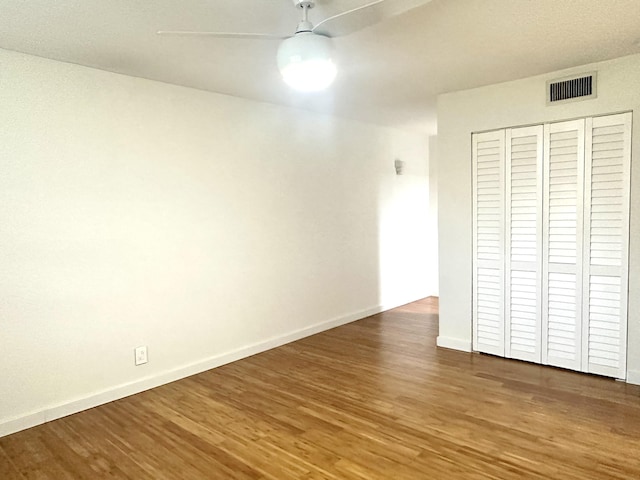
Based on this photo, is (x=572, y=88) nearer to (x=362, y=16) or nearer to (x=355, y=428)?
(x=362, y=16)

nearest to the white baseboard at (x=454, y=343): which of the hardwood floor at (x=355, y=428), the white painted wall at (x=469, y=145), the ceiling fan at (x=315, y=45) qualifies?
the white painted wall at (x=469, y=145)

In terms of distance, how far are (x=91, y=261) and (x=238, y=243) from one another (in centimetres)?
124

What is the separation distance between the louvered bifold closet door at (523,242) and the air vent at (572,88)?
0.25m

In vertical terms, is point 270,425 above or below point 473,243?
below

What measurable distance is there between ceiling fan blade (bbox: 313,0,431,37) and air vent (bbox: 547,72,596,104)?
2.13 meters

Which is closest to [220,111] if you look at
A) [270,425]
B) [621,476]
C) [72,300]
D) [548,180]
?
[72,300]

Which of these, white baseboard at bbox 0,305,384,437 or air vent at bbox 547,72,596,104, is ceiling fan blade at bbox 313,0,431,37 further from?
white baseboard at bbox 0,305,384,437

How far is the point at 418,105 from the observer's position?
4.37 m

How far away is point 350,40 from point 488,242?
216 centimetres

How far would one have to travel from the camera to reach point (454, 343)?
4059 mm

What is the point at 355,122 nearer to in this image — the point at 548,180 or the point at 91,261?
the point at 548,180

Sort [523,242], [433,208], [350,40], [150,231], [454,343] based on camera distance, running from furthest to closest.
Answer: [433,208], [454,343], [523,242], [150,231], [350,40]

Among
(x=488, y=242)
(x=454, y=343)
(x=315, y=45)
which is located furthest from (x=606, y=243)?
(x=315, y=45)

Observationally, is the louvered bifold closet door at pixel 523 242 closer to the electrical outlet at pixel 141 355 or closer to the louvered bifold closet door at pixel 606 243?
the louvered bifold closet door at pixel 606 243
